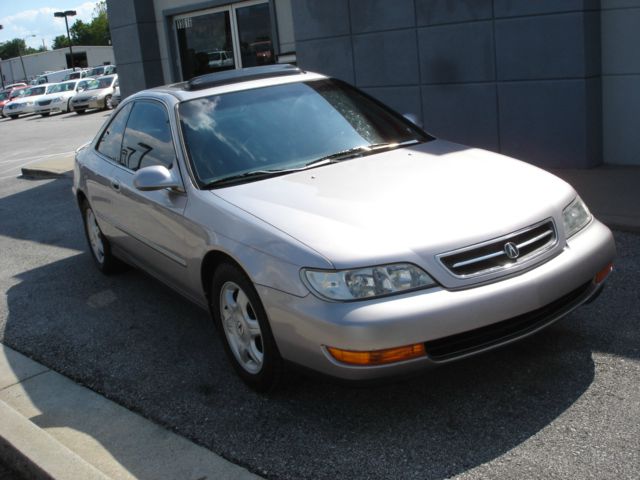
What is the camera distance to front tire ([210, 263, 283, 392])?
3936 millimetres

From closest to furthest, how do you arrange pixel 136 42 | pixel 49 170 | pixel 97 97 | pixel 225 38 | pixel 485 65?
pixel 485 65
pixel 49 170
pixel 225 38
pixel 136 42
pixel 97 97

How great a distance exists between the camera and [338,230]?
3.75m

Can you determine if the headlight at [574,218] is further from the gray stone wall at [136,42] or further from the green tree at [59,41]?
the green tree at [59,41]

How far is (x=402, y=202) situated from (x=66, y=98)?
34845 mm

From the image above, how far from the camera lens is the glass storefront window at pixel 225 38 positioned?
13.7 meters

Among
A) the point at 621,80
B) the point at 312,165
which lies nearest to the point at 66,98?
the point at 621,80

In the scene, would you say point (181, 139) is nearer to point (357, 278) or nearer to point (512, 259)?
point (357, 278)

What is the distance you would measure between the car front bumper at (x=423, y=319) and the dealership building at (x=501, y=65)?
533cm

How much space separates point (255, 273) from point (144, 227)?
1.71 metres

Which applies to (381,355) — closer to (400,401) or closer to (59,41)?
(400,401)

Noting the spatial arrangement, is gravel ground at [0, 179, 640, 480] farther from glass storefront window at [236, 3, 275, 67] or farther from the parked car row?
the parked car row

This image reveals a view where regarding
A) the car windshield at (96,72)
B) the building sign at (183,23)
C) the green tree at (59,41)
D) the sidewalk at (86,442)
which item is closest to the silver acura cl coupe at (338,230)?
the sidewalk at (86,442)

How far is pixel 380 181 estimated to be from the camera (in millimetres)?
4340

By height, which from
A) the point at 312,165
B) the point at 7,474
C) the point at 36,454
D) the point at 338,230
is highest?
the point at 312,165
